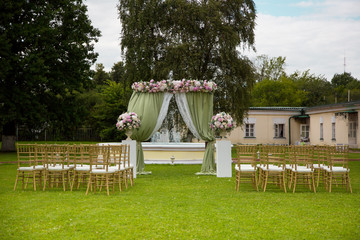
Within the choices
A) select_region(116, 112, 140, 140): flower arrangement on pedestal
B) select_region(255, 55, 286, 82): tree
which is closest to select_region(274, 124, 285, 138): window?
select_region(255, 55, 286, 82): tree

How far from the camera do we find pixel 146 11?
20609mm

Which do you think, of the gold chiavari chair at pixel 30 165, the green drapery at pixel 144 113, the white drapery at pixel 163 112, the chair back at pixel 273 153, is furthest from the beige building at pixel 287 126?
the gold chiavari chair at pixel 30 165

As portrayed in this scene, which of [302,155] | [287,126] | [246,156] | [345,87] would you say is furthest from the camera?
[345,87]

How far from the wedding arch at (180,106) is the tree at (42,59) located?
923cm

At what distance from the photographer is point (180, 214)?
6.28 m

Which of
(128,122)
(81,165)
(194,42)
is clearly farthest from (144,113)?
(194,42)

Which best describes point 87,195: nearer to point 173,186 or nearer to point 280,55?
point 173,186

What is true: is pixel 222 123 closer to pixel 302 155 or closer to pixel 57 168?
pixel 302 155

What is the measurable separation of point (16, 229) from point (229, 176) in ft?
24.3

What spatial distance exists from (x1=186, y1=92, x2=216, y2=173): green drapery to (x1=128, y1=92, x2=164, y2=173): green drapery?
102 centimetres

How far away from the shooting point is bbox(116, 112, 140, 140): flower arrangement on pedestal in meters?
11.8

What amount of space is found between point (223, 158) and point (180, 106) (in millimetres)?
2182

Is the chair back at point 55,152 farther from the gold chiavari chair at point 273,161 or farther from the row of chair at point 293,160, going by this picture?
the gold chiavari chair at point 273,161

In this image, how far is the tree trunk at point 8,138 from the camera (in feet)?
73.7
